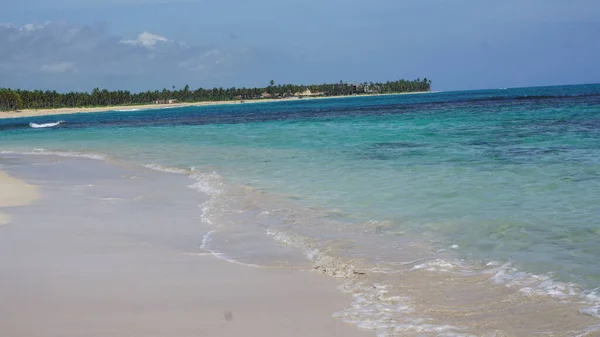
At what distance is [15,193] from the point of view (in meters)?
11.5

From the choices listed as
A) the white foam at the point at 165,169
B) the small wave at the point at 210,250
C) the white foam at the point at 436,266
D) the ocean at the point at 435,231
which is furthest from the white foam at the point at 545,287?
the white foam at the point at 165,169

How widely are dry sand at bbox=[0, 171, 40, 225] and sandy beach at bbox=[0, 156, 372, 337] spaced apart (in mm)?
906

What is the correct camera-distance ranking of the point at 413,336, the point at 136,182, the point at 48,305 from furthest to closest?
the point at 136,182, the point at 48,305, the point at 413,336

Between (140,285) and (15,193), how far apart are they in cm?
718

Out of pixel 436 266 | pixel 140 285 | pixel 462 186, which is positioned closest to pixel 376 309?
pixel 436 266

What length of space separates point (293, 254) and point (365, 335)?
2.49 m

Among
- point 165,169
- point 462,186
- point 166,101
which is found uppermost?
point 166,101

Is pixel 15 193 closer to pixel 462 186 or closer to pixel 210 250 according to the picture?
pixel 210 250

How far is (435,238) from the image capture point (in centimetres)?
709

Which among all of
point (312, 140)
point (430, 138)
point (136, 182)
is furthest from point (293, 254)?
point (312, 140)

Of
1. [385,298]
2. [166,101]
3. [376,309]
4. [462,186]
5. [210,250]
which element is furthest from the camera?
[166,101]

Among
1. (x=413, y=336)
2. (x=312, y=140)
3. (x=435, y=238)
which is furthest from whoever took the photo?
(x=312, y=140)

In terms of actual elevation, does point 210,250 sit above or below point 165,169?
above

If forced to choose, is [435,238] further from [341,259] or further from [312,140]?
[312,140]
